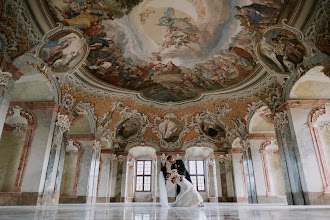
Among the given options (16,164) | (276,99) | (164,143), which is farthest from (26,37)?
(164,143)

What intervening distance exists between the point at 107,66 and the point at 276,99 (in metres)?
8.85

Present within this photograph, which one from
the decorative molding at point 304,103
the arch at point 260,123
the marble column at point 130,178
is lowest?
the marble column at point 130,178

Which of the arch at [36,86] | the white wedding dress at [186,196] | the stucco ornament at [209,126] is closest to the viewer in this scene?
the white wedding dress at [186,196]

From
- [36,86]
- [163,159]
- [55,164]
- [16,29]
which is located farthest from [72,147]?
[16,29]

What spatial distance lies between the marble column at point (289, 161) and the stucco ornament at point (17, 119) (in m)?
11.6

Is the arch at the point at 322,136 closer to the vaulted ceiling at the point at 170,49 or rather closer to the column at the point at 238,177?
the vaulted ceiling at the point at 170,49

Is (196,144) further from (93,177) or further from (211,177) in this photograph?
(93,177)

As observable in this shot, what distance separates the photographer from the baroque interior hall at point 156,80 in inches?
317

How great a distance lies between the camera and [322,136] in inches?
384

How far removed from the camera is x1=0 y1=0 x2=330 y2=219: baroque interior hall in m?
8.06

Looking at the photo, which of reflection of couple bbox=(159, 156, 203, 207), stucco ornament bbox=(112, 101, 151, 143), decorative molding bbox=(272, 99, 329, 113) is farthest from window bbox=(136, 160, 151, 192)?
decorative molding bbox=(272, 99, 329, 113)

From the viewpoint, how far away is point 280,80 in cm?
1078

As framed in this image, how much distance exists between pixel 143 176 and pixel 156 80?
12002mm

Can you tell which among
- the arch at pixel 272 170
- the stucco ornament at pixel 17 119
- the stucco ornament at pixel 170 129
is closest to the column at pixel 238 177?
the arch at pixel 272 170
